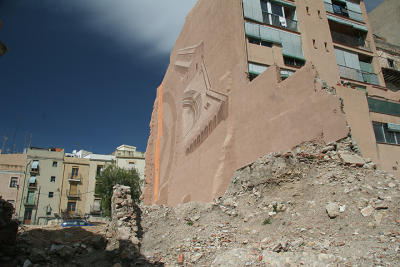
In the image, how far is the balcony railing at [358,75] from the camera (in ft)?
59.2

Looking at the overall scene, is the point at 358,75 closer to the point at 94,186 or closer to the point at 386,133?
the point at 386,133

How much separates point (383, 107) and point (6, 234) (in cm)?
1486

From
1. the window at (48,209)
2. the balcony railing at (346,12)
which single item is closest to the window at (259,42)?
the balcony railing at (346,12)

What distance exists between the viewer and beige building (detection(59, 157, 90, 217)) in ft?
122

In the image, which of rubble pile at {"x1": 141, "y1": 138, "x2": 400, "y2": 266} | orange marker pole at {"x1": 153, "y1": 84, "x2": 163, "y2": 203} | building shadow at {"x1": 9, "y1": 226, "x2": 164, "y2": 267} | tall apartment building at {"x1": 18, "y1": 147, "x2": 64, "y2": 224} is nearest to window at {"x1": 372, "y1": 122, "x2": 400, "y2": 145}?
rubble pile at {"x1": 141, "y1": 138, "x2": 400, "y2": 266}

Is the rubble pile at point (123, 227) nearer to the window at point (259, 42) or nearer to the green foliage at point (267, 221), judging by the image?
the green foliage at point (267, 221)

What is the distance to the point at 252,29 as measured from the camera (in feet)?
54.2

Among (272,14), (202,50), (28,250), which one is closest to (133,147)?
(202,50)

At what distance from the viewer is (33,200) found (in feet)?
117

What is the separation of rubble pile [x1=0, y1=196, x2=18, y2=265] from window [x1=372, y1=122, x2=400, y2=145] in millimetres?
13383

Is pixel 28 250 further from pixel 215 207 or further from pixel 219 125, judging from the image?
pixel 219 125

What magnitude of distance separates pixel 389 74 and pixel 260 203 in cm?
1539

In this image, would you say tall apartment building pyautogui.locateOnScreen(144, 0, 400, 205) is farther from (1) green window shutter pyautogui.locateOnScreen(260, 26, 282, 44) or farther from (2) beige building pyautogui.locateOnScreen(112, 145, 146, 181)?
(2) beige building pyautogui.locateOnScreen(112, 145, 146, 181)

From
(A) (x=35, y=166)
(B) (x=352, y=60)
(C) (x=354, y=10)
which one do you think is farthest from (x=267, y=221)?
(A) (x=35, y=166)
